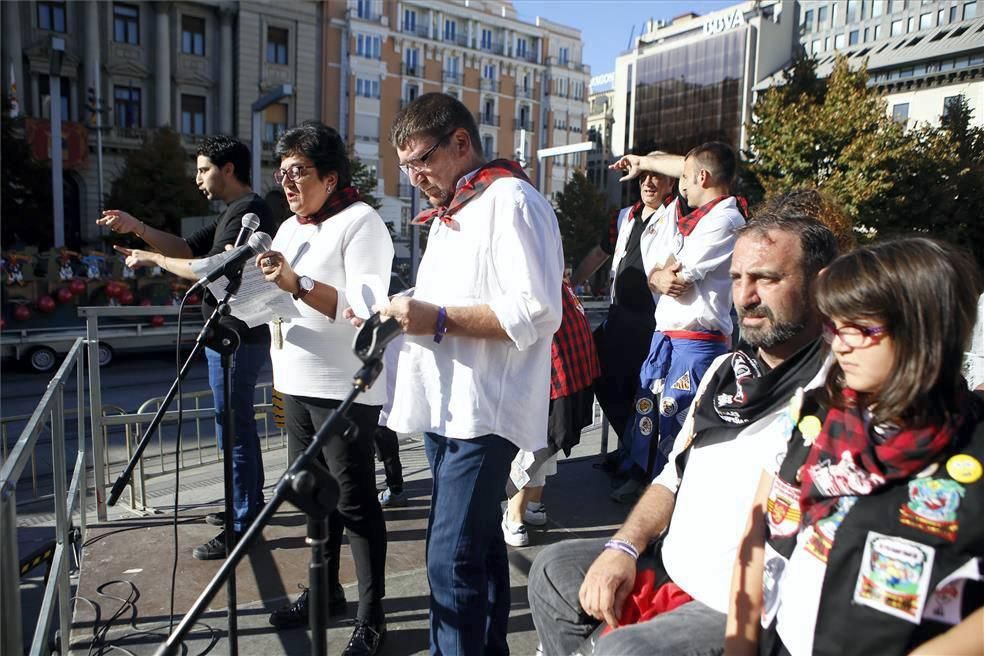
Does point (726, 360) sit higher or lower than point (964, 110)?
lower

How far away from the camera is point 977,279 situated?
58.8 inches

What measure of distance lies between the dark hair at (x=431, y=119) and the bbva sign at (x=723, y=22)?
47249 millimetres

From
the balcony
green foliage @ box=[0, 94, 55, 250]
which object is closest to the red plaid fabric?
green foliage @ box=[0, 94, 55, 250]

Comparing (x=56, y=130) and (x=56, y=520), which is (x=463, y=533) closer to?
(x=56, y=520)

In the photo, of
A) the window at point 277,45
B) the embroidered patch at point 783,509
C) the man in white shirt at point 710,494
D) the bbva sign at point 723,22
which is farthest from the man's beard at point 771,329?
the bbva sign at point 723,22

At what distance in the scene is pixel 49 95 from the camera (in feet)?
99.2

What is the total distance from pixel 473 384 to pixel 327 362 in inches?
34.3

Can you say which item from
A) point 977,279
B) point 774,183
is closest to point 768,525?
point 977,279

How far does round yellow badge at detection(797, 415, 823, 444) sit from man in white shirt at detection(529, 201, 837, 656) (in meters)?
0.07

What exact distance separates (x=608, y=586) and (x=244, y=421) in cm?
212

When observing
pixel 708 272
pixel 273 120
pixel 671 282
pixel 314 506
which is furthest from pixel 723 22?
pixel 314 506

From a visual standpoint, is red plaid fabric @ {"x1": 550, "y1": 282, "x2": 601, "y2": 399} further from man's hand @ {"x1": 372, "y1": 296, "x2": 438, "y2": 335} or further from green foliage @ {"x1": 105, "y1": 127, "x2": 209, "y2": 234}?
green foliage @ {"x1": 105, "y1": 127, "x2": 209, "y2": 234}

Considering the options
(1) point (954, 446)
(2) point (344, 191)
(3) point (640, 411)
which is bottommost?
(3) point (640, 411)

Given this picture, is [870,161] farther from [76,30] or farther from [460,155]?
[76,30]
